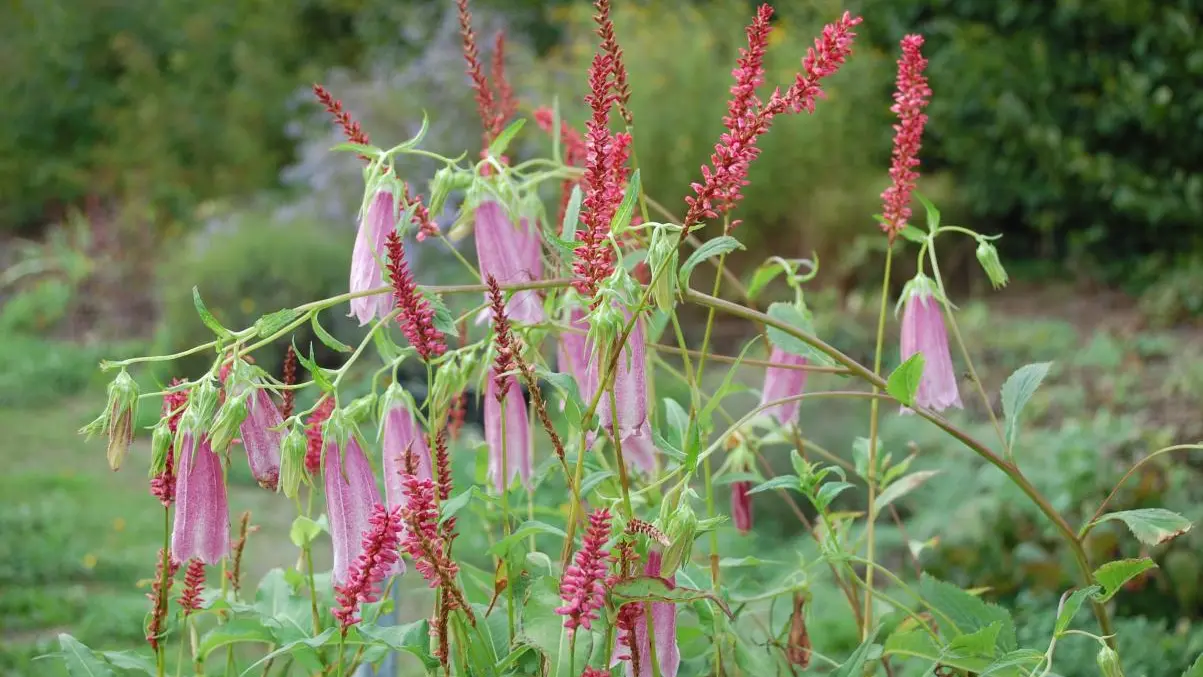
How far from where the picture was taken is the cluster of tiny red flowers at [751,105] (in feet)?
2.85

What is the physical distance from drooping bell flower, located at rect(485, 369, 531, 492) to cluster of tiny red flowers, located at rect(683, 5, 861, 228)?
0.31m

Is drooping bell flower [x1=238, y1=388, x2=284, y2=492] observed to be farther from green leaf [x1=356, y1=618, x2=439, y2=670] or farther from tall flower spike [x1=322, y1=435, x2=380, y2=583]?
green leaf [x1=356, y1=618, x2=439, y2=670]

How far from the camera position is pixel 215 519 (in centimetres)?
98

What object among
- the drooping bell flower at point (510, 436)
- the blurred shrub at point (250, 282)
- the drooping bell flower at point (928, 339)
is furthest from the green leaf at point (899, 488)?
the blurred shrub at point (250, 282)

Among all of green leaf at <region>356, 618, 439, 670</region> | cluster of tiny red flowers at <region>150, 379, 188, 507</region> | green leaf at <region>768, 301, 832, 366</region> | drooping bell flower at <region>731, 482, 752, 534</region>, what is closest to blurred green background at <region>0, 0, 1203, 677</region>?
drooping bell flower at <region>731, 482, 752, 534</region>

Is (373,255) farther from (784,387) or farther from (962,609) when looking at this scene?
(962,609)

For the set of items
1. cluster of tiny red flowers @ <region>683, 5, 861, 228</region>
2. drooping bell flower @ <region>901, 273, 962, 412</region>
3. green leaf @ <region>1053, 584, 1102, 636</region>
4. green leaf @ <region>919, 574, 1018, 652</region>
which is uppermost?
cluster of tiny red flowers @ <region>683, 5, 861, 228</region>

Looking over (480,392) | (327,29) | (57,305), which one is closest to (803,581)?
(480,392)

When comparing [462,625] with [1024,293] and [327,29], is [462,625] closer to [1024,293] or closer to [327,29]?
[1024,293]

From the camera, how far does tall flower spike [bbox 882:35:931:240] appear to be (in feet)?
3.71

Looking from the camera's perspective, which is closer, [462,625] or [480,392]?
[462,625]

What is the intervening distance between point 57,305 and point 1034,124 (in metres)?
4.81

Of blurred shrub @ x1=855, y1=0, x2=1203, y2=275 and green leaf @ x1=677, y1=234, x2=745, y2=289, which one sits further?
blurred shrub @ x1=855, y1=0, x2=1203, y2=275

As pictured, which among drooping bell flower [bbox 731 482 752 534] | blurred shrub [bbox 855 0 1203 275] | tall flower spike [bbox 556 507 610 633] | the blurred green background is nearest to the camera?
tall flower spike [bbox 556 507 610 633]
